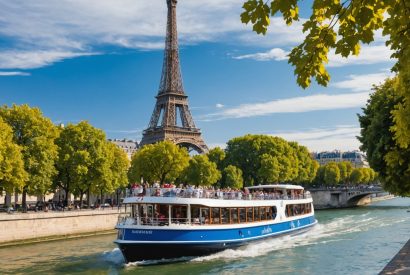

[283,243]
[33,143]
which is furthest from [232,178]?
[283,243]

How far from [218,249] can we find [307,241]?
11.1 m

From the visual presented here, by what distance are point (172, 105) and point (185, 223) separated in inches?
3159

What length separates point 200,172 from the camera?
230ft

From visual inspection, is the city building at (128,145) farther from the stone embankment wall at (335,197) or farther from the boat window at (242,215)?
the boat window at (242,215)

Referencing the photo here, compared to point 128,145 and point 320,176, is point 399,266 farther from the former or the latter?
point 128,145

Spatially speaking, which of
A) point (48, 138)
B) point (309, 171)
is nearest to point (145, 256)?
point (48, 138)

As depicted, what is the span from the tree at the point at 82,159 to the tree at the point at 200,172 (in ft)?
57.3

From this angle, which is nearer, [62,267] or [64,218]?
[62,267]

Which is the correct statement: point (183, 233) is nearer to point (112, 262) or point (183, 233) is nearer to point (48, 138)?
point (112, 262)

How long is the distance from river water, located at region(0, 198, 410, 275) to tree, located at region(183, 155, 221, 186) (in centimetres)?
2864

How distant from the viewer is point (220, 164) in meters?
82.2

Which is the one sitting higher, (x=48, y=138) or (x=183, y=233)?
(x=48, y=138)

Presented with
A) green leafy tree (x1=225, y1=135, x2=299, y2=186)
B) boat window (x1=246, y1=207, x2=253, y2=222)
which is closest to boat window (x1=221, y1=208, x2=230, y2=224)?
boat window (x1=246, y1=207, x2=253, y2=222)

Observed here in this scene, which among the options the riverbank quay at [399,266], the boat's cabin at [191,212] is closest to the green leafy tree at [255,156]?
the boat's cabin at [191,212]
